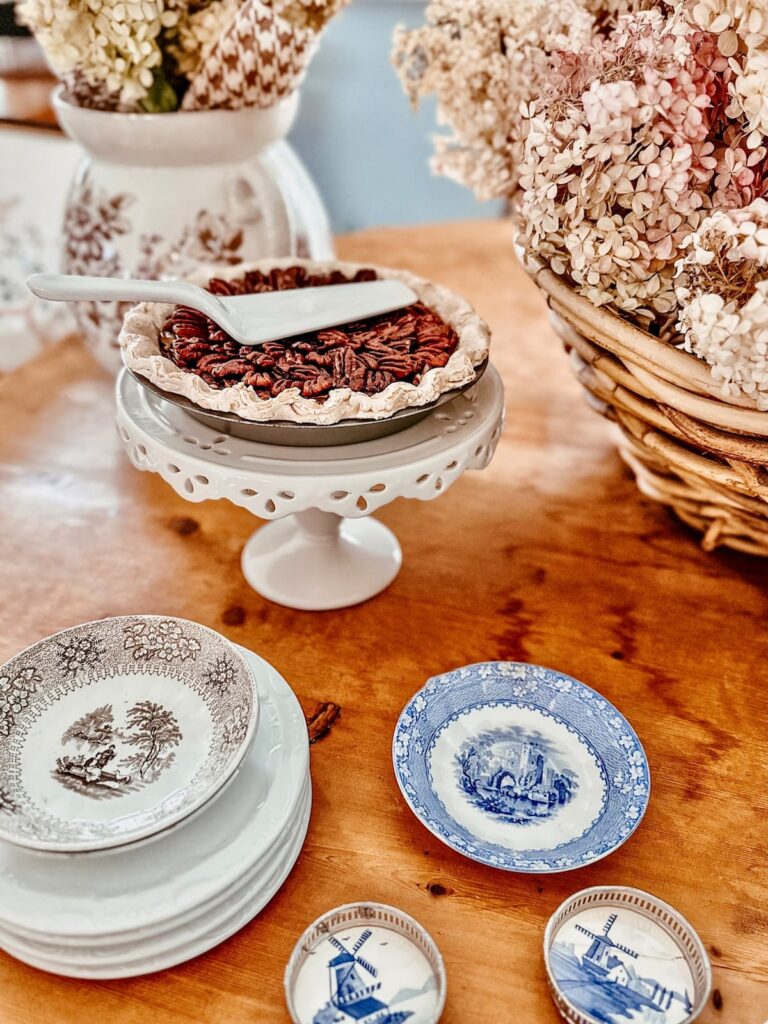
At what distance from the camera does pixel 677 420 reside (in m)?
0.69

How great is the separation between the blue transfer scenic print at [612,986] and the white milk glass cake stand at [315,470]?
315 millimetres

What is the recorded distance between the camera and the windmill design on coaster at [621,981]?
1.58 feet

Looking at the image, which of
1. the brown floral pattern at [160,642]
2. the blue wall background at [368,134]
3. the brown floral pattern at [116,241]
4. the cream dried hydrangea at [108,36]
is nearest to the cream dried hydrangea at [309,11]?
the cream dried hydrangea at [108,36]

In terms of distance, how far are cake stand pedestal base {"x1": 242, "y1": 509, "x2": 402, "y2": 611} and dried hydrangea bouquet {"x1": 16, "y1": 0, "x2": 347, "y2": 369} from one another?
0.32 m

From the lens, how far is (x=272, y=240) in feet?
3.17

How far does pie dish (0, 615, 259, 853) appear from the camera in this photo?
0.52 metres

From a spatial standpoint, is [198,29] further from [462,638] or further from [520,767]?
[520,767]

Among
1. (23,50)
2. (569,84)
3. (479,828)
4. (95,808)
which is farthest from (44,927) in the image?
(23,50)

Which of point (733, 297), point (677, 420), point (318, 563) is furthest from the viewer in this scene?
point (318, 563)

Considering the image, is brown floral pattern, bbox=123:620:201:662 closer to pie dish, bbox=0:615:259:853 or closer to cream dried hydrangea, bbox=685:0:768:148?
pie dish, bbox=0:615:259:853

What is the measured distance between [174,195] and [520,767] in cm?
66

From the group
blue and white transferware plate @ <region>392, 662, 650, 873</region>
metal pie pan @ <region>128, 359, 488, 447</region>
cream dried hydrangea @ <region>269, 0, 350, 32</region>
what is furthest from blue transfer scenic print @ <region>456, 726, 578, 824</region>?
cream dried hydrangea @ <region>269, 0, 350, 32</region>

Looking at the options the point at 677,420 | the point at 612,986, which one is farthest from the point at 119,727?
the point at 677,420

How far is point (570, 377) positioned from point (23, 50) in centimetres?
193
